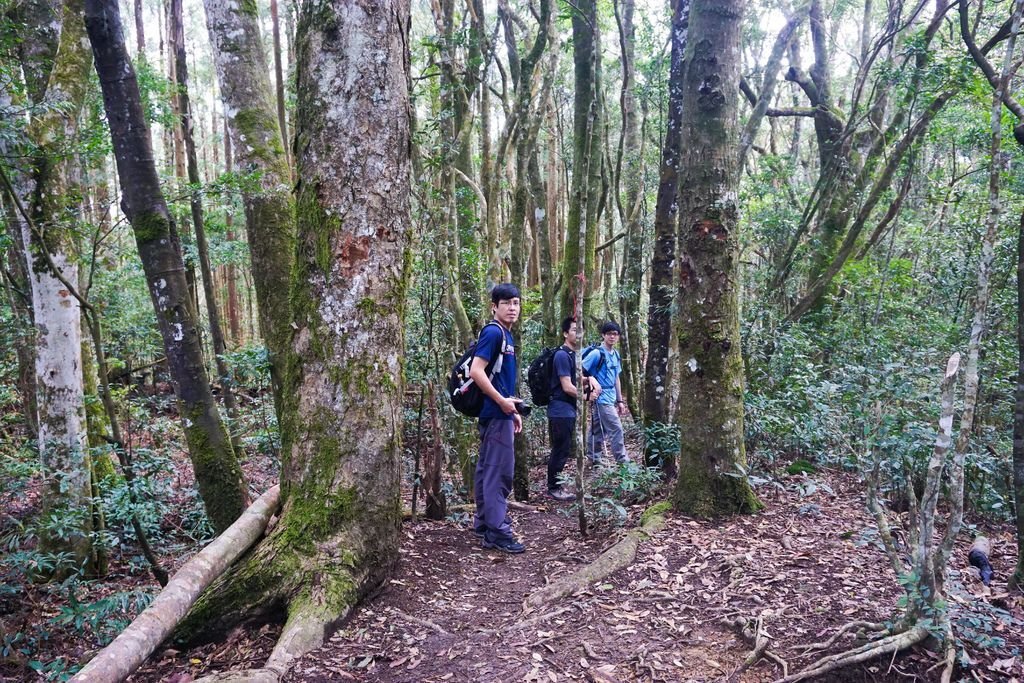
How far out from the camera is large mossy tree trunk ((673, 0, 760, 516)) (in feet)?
16.6

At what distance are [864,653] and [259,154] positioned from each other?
579 cm

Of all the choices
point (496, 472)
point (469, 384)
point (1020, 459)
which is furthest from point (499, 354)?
point (1020, 459)

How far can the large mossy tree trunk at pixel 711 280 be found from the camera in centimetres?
505

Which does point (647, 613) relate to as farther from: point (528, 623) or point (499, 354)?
point (499, 354)

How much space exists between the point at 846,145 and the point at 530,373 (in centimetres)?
716

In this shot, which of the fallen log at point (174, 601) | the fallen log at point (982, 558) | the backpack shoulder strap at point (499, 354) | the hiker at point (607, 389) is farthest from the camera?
the hiker at point (607, 389)

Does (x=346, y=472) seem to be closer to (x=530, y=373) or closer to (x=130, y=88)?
(x=130, y=88)

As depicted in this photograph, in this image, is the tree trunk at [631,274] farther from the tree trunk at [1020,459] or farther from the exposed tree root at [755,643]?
the exposed tree root at [755,643]

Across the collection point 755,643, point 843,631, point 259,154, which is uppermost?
point 259,154

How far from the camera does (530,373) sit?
7465mm

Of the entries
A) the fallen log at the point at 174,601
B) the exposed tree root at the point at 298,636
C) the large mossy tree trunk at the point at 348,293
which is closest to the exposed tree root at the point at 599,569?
the large mossy tree trunk at the point at 348,293

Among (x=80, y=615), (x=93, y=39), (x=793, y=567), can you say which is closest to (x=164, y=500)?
(x=80, y=615)

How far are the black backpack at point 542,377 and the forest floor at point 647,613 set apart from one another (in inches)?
95.2

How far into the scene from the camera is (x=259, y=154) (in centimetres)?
567
